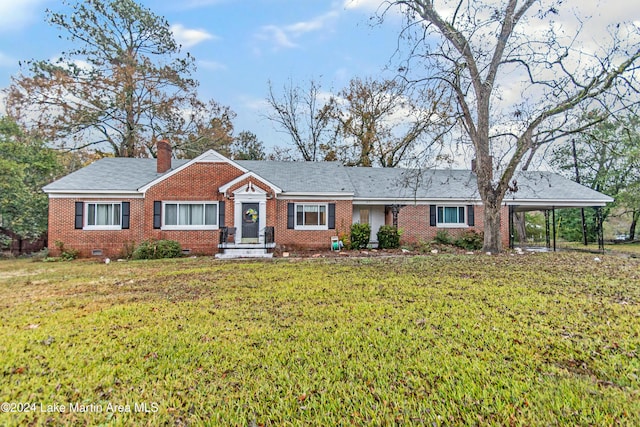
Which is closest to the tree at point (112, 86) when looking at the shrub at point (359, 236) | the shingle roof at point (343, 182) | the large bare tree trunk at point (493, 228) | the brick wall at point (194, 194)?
the shingle roof at point (343, 182)

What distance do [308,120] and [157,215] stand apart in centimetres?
1757

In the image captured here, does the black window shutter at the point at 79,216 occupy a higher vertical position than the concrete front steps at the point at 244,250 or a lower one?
higher

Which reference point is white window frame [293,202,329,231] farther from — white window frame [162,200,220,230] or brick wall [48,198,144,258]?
brick wall [48,198,144,258]

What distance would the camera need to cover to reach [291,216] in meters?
16.1

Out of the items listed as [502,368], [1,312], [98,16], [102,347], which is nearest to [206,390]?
[102,347]

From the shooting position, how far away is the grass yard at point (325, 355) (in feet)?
8.89

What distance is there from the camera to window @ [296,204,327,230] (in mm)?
16312

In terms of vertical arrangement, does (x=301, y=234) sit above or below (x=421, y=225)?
below

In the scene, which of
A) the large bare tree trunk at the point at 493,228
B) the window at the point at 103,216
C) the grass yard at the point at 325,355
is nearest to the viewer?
the grass yard at the point at 325,355

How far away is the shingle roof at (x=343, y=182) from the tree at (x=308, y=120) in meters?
9.13

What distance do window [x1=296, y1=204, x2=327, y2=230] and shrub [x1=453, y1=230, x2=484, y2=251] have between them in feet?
22.6

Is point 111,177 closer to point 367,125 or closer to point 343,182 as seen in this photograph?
point 343,182

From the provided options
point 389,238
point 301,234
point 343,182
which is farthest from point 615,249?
point 301,234

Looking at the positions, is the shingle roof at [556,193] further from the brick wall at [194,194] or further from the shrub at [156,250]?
the shrub at [156,250]
